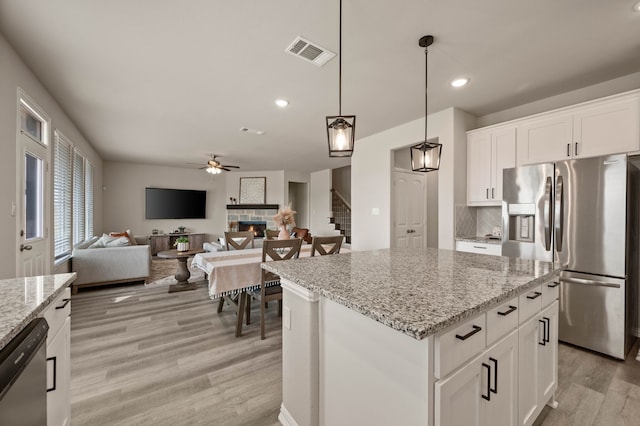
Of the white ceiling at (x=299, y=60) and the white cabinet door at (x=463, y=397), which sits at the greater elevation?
the white ceiling at (x=299, y=60)

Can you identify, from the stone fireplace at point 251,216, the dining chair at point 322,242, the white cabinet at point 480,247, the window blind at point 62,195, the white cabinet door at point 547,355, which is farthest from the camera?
the stone fireplace at point 251,216

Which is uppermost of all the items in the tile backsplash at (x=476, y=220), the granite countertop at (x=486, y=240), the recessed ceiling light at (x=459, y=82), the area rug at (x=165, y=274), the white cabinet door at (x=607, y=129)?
the recessed ceiling light at (x=459, y=82)

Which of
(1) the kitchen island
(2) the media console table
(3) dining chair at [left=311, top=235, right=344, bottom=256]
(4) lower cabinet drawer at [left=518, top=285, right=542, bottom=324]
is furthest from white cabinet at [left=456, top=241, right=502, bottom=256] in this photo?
(2) the media console table

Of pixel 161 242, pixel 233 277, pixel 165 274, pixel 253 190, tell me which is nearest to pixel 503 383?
pixel 233 277

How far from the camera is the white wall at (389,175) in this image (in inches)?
141

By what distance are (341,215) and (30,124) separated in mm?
6787

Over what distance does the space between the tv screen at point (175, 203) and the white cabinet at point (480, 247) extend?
7.60 metres

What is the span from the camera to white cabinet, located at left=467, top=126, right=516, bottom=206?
3.26m

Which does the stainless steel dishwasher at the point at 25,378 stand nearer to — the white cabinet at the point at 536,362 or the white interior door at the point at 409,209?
the white cabinet at the point at 536,362

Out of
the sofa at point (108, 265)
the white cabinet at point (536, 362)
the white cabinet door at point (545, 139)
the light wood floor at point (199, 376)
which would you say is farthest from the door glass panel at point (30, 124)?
the white cabinet door at point (545, 139)

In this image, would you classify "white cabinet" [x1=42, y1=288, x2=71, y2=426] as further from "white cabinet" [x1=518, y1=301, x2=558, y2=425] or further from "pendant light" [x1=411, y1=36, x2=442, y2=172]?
"pendant light" [x1=411, y1=36, x2=442, y2=172]

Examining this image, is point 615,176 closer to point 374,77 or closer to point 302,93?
point 374,77

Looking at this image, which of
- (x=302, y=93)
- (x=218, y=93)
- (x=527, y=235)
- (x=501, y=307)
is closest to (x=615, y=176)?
(x=527, y=235)

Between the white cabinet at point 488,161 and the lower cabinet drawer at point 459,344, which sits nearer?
the lower cabinet drawer at point 459,344
